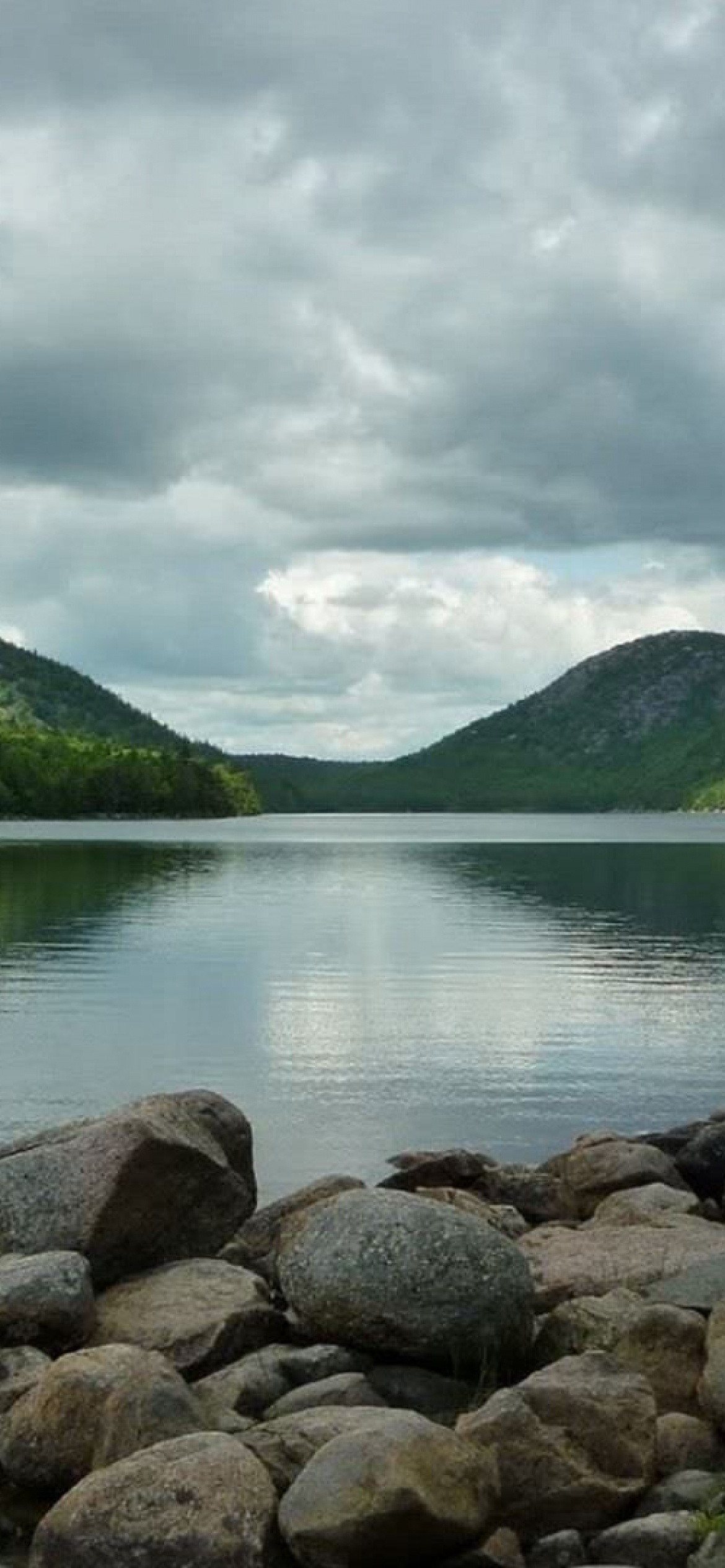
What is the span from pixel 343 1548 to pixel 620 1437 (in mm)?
2651

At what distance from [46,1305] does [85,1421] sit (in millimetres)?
2452

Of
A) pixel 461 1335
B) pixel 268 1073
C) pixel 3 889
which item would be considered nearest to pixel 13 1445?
pixel 461 1335

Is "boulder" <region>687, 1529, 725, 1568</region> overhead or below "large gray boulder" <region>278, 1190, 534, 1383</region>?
below

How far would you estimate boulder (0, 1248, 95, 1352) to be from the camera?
1684cm

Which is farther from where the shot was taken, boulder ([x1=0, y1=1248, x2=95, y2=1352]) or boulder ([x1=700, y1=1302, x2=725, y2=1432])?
boulder ([x1=0, y1=1248, x2=95, y2=1352])

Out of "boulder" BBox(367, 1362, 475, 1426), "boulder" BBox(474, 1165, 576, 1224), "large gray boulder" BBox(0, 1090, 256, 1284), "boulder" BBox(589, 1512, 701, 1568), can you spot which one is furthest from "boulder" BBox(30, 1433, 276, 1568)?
"boulder" BBox(474, 1165, 576, 1224)

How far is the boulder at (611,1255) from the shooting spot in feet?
60.6

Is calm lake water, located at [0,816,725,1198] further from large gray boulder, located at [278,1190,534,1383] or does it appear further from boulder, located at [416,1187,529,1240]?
large gray boulder, located at [278,1190,534,1383]

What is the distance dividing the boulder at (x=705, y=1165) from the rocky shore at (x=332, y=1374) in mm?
3982

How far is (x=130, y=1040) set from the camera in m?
49.2

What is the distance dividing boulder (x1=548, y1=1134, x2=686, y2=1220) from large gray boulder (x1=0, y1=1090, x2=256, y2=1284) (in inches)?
264

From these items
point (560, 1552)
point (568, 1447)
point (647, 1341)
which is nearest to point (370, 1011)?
point (647, 1341)

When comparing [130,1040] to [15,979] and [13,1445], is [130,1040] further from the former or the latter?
[13,1445]

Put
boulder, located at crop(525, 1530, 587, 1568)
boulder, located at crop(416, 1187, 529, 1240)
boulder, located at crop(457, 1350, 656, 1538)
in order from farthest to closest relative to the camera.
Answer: boulder, located at crop(416, 1187, 529, 1240) → boulder, located at crop(457, 1350, 656, 1538) → boulder, located at crop(525, 1530, 587, 1568)
